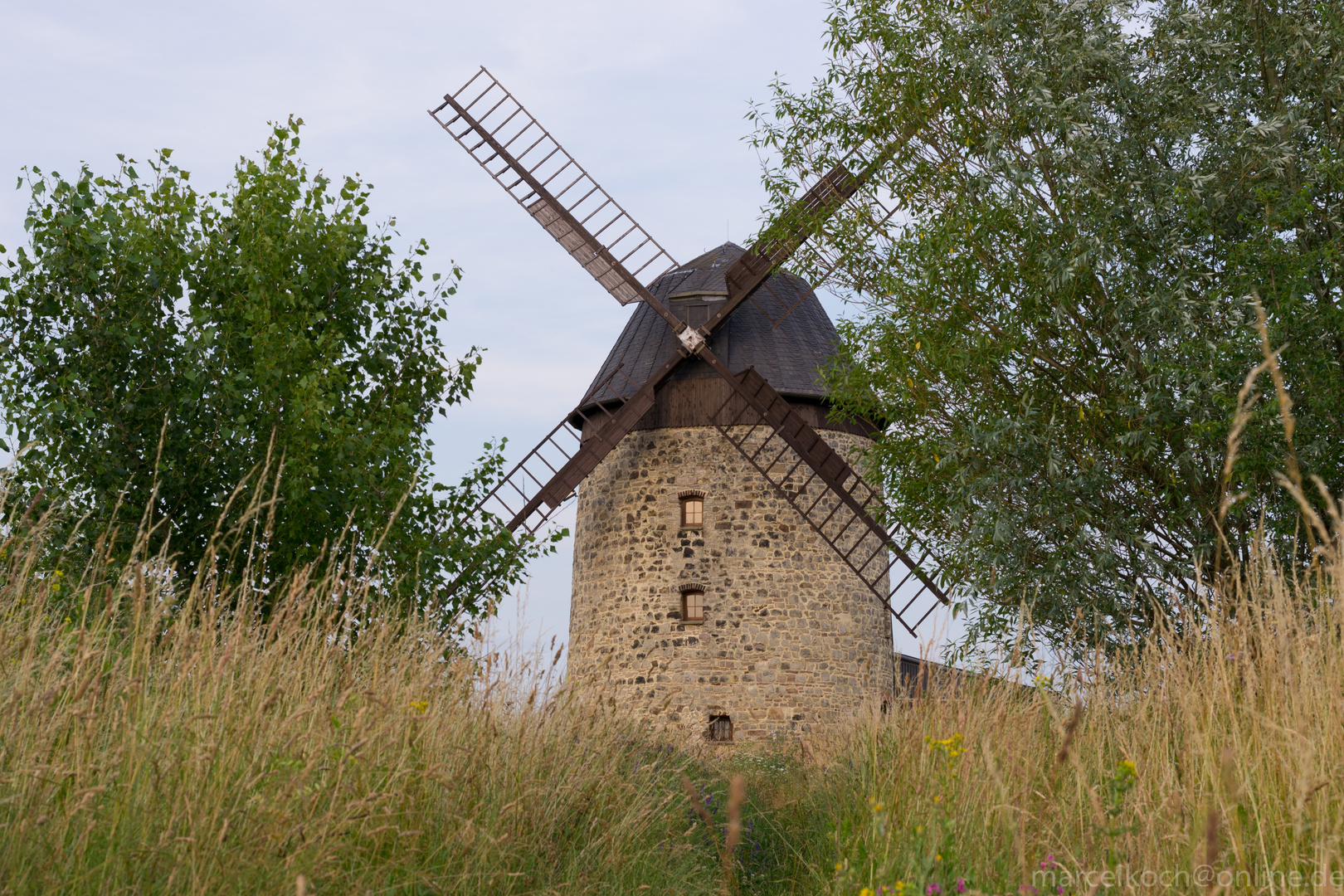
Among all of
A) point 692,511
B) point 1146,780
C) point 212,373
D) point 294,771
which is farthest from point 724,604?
point 294,771

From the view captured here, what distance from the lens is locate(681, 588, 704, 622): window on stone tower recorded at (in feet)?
49.9

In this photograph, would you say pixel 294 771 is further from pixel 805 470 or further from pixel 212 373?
pixel 805 470

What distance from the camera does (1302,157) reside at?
24.4ft

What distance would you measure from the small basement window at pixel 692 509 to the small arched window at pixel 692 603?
2.93 feet

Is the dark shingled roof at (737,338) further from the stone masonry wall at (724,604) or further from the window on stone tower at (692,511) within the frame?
the window on stone tower at (692,511)

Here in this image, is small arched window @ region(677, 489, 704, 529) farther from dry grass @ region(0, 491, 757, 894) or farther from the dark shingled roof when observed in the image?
dry grass @ region(0, 491, 757, 894)

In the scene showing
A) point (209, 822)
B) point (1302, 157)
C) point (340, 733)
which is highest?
point (1302, 157)

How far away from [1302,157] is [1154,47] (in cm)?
142

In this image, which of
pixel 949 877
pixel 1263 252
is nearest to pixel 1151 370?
pixel 1263 252

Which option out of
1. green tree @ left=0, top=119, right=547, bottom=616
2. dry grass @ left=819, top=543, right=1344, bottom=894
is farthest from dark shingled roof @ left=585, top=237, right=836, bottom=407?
dry grass @ left=819, top=543, right=1344, bottom=894

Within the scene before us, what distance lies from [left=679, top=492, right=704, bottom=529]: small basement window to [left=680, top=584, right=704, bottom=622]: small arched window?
894 mm

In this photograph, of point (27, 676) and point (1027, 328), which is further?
point (1027, 328)

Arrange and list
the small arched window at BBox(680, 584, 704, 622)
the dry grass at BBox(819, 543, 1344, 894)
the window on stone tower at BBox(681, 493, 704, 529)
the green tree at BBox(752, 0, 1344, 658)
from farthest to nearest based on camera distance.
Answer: the window on stone tower at BBox(681, 493, 704, 529), the small arched window at BBox(680, 584, 704, 622), the green tree at BBox(752, 0, 1344, 658), the dry grass at BBox(819, 543, 1344, 894)

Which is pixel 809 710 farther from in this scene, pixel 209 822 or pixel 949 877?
pixel 209 822
